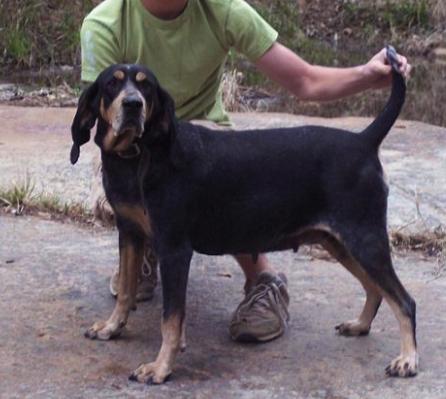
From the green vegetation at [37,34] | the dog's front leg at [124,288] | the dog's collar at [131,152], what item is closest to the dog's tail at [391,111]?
the dog's collar at [131,152]

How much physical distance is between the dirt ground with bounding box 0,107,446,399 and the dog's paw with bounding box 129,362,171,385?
1.2 inches

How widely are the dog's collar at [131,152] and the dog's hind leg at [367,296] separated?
753 millimetres

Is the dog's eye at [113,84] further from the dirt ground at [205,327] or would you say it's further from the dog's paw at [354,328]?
the dog's paw at [354,328]

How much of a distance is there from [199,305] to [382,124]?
3.72ft

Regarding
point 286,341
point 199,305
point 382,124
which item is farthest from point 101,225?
point 382,124

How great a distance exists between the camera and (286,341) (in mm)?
4062

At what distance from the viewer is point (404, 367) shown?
12.2 feet

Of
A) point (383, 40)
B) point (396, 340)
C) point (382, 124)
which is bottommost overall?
point (383, 40)

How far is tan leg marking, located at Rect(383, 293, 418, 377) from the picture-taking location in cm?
372

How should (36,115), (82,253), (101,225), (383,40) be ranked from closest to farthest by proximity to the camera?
(82,253), (101,225), (36,115), (383,40)

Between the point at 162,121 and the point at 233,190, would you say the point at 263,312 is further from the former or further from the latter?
the point at 162,121

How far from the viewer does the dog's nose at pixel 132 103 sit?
11.4ft

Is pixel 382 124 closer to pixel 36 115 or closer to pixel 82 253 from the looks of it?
pixel 82 253

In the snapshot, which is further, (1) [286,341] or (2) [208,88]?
(2) [208,88]
